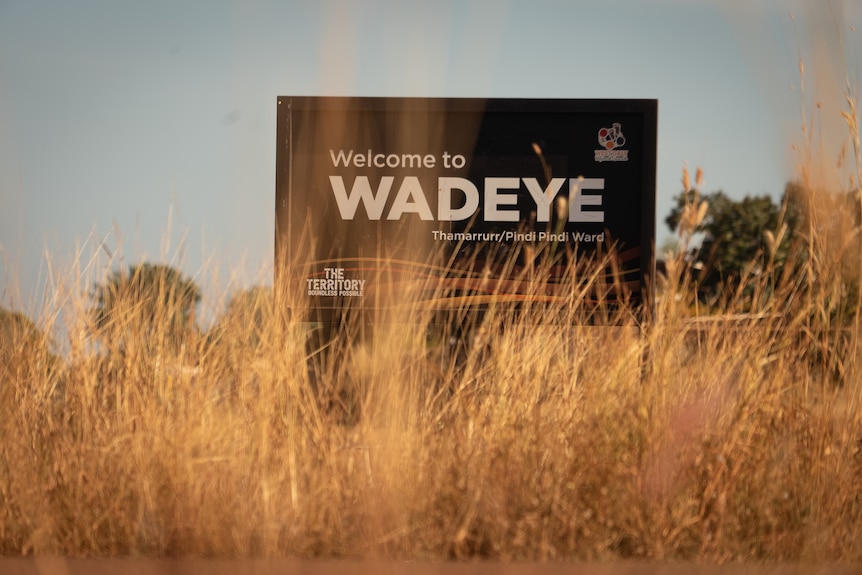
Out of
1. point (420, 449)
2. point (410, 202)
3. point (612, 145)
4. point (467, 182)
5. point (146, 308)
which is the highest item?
point (612, 145)

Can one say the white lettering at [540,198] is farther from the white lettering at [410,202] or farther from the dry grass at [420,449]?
the dry grass at [420,449]

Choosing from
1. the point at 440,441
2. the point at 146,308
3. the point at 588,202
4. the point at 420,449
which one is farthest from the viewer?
the point at 588,202

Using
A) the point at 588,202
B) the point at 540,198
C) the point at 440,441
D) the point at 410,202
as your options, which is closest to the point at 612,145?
the point at 588,202

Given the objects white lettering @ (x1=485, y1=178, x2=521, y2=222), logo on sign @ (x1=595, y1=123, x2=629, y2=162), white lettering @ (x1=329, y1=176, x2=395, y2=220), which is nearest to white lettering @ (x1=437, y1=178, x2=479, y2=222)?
white lettering @ (x1=485, y1=178, x2=521, y2=222)

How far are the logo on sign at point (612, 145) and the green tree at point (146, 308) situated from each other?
5904mm

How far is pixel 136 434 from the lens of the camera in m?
3.69

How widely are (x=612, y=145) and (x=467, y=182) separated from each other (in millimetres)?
1589

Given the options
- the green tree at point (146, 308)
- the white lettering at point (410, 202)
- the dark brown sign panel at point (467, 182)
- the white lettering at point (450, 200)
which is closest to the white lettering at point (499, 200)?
the dark brown sign panel at point (467, 182)

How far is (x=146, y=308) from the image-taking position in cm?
442

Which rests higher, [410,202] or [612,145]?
[612,145]

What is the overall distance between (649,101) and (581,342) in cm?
541

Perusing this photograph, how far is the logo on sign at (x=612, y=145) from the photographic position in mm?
9414

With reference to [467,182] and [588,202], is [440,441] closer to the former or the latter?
[467,182]

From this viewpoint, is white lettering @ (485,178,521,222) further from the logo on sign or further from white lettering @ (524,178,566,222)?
the logo on sign
